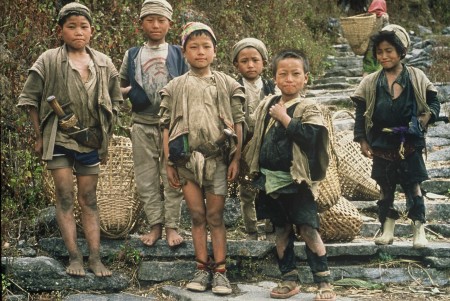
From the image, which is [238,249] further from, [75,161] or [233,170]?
[75,161]

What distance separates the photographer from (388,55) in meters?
5.38

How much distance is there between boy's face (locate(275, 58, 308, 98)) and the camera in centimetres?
478

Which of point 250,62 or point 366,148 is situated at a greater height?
point 250,62

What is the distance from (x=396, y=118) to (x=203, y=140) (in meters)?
1.48

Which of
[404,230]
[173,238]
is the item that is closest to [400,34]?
[404,230]

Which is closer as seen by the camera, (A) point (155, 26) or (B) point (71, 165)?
(B) point (71, 165)

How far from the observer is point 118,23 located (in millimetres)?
8289

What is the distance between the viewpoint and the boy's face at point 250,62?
217 inches

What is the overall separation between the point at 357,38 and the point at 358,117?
1103 cm

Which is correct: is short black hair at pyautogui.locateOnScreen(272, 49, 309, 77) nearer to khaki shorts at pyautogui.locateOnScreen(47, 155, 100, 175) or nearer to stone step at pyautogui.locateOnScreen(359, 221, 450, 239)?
khaki shorts at pyautogui.locateOnScreen(47, 155, 100, 175)

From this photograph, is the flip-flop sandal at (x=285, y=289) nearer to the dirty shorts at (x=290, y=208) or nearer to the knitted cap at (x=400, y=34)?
the dirty shorts at (x=290, y=208)

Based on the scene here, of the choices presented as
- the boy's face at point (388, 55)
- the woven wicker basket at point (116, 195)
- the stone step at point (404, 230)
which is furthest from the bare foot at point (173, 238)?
the boy's face at point (388, 55)

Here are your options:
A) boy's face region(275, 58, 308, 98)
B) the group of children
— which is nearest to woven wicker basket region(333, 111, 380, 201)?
the group of children

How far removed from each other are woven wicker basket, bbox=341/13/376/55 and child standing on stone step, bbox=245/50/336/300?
1149 centimetres
